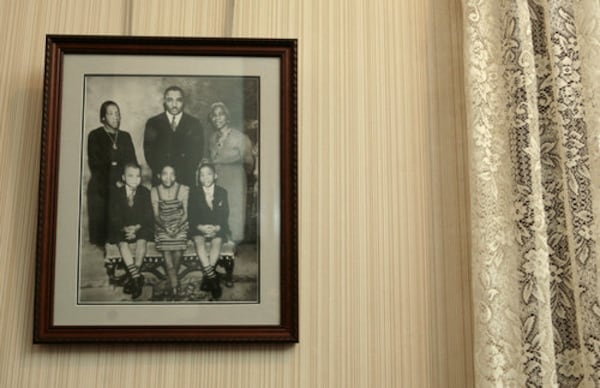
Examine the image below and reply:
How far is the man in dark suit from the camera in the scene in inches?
54.5

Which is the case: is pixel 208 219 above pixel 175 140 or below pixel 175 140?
below

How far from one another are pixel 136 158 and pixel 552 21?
2.91 feet

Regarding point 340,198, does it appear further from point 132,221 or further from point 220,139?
point 132,221

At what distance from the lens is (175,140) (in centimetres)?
139

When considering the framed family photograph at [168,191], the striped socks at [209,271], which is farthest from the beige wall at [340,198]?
the striped socks at [209,271]

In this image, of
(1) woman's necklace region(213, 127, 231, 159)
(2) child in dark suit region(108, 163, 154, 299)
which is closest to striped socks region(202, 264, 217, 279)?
(2) child in dark suit region(108, 163, 154, 299)

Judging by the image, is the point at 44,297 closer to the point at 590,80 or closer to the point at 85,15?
the point at 85,15

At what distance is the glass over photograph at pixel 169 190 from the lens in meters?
1.35

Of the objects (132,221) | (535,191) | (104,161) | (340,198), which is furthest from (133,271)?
(535,191)

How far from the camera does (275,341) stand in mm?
1332

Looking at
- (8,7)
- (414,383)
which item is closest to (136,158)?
(8,7)

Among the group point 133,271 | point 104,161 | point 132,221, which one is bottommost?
point 133,271

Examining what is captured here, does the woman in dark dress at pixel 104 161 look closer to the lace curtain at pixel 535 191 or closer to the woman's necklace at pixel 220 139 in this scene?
the woman's necklace at pixel 220 139

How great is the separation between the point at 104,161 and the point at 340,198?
52cm
